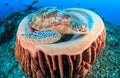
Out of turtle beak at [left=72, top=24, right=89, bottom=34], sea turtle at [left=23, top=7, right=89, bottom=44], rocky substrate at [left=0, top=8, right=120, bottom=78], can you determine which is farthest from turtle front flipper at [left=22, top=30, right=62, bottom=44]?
rocky substrate at [left=0, top=8, right=120, bottom=78]

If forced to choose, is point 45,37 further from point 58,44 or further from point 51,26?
point 51,26

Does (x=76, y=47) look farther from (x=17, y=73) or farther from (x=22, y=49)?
(x=17, y=73)

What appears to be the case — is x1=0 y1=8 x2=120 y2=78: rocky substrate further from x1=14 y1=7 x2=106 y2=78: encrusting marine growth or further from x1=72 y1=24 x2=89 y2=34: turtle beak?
x1=72 y1=24 x2=89 y2=34: turtle beak

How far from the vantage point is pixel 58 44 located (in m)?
2.99

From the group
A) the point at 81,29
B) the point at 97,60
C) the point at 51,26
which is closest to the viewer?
the point at 81,29

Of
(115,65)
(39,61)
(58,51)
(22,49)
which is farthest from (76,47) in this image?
(115,65)

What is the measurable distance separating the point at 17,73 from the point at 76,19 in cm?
149

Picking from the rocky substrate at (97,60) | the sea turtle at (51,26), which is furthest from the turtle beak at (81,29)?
the rocky substrate at (97,60)

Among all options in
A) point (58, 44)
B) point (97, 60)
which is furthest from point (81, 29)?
point (97, 60)

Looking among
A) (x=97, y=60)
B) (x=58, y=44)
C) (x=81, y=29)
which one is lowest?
(x=97, y=60)

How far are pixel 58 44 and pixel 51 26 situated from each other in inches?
14.8

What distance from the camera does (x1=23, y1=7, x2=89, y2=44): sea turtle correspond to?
3043 mm

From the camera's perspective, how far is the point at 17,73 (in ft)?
14.3

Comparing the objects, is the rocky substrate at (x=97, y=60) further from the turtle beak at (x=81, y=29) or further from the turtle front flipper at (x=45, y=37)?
the turtle front flipper at (x=45, y=37)
